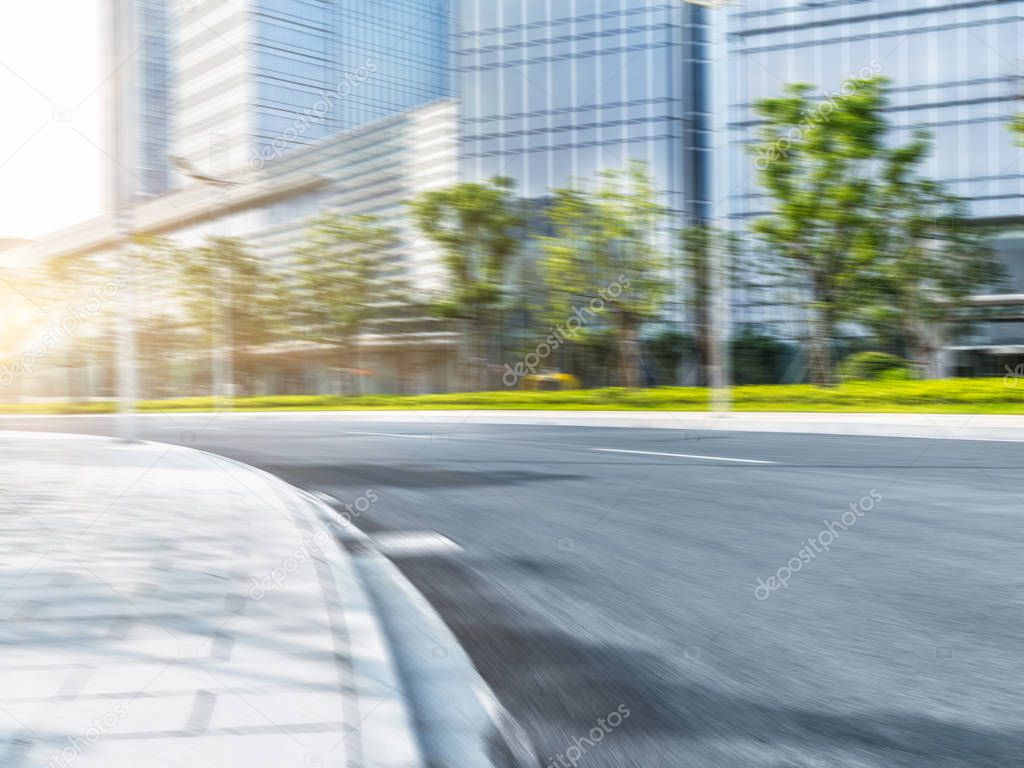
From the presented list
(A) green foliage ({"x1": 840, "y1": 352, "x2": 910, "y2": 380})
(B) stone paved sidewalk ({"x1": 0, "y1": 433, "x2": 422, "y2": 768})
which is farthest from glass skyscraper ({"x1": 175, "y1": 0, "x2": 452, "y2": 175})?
(B) stone paved sidewalk ({"x1": 0, "y1": 433, "x2": 422, "y2": 768})

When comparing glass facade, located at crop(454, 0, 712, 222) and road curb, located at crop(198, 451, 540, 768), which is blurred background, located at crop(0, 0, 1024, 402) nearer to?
glass facade, located at crop(454, 0, 712, 222)

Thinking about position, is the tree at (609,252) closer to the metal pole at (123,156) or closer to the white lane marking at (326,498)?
the metal pole at (123,156)

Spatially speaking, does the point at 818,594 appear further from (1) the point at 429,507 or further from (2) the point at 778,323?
(2) the point at 778,323

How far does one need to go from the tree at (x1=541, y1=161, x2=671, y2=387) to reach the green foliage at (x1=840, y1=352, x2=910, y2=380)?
6918 mm

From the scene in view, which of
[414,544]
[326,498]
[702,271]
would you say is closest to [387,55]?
[702,271]

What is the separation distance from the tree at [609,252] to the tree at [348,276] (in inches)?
229

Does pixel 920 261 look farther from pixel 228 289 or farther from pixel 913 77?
pixel 228 289

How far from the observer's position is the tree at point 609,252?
30453 millimetres

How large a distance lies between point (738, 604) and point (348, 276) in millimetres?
29049

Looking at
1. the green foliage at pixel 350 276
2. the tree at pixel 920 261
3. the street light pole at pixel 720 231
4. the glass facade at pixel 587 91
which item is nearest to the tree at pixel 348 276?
the green foliage at pixel 350 276

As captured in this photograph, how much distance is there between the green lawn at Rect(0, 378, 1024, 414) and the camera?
74.5ft

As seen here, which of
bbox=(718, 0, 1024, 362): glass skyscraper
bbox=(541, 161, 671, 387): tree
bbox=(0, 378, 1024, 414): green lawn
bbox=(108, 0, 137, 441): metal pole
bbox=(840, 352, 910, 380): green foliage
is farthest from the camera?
bbox=(718, 0, 1024, 362): glass skyscraper

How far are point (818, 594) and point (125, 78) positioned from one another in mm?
14431

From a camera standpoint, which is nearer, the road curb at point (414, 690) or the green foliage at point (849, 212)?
the road curb at point (414, 690)
